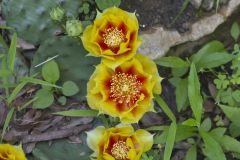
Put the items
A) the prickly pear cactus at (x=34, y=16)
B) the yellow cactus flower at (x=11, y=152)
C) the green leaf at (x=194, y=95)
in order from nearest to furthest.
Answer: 1. the yellow cactus flower at (x=11, y=152)
2. the green leaf at (x=194, y=95)
3. the prickly pear cactus at (x=34, y=16)

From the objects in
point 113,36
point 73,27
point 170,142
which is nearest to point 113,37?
point 113,36

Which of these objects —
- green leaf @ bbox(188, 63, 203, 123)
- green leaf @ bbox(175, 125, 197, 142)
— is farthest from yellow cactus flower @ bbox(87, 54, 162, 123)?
green leaf @ bbox(175, 125, 197, 142)

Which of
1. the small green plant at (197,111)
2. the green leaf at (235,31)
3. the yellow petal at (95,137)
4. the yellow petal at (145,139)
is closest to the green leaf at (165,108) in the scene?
the small green plant at (197,111)

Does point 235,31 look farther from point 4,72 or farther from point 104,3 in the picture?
point 4,72

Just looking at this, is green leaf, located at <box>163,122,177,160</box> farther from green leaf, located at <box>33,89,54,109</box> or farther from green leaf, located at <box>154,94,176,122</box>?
green leaf, located at <box>33,89,54,109</box>

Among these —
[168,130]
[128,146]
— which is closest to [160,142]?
[168,130]

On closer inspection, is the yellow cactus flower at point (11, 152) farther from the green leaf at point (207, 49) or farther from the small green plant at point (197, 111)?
the green leaf at point (207, 49)
